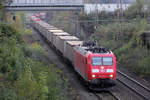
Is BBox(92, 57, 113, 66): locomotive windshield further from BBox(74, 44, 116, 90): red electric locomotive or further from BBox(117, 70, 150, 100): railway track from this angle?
BBox(117, 70, 150, 100): railway track

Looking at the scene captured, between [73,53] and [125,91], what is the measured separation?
543cm

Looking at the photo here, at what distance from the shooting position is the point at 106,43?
32719 mm

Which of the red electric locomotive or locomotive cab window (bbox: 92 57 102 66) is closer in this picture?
the red electric locomotive

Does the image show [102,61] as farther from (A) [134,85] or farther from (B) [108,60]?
(A) [134,85]

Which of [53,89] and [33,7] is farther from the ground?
[33,7]

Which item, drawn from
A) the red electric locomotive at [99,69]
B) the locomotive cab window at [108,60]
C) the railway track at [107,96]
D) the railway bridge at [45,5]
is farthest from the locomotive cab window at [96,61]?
the railway bridge at [45,5]

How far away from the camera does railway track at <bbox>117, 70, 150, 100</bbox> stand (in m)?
16.5

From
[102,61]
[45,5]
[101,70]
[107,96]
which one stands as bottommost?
[107,96]

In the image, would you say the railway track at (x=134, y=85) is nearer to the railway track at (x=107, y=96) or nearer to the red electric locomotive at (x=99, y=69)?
the railway track at (x=107, y=96)

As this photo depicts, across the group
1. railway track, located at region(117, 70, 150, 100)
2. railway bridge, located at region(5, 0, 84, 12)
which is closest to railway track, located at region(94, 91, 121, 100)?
railway track, located at region(117, 70, 150, 100)

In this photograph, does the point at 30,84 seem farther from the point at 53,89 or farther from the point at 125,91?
the point at 125,91

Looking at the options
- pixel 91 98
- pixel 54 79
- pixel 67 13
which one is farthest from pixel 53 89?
pixel 67 13

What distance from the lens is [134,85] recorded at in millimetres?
18891

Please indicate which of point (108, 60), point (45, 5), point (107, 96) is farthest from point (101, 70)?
point (45, 5)
